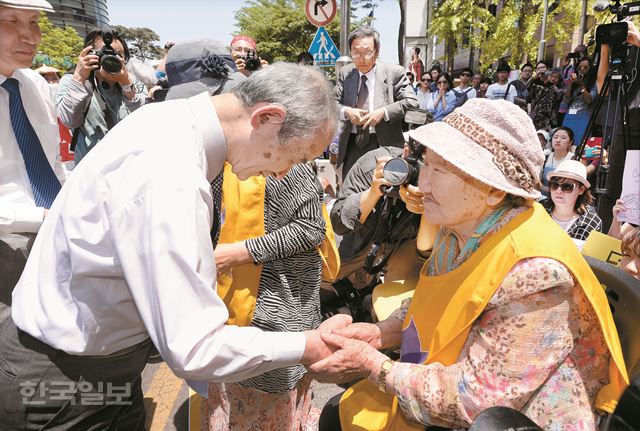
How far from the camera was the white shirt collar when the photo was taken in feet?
4.41

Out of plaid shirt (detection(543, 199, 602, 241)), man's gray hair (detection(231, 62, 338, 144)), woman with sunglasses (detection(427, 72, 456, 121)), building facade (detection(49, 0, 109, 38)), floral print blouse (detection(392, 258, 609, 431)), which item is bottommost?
woman with sunglasses (detection(427, 72, 456, 121))

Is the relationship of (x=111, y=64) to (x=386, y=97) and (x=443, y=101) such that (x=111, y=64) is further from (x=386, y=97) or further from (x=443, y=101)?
(x=443, y=101)

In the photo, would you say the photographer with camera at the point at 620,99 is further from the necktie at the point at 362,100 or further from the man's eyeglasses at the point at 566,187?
the necktie at the point at 362,100

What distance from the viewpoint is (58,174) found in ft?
8.51

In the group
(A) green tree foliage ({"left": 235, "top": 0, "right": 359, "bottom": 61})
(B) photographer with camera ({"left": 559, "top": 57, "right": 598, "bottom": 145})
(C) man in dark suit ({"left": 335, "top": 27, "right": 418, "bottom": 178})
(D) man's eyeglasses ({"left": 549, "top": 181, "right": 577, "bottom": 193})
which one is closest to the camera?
(D) man's eyeglasses ({"left": 549, "top": 181, "right": 577, "bottom": 193})

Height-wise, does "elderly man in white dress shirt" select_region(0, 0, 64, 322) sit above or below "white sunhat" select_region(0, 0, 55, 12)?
below

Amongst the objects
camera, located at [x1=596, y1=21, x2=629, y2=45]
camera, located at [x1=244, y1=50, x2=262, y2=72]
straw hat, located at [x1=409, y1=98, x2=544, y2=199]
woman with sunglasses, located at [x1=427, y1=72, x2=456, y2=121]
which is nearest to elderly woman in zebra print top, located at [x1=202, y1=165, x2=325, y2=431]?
straw hat, located at [x1=409, y1=98, x2=544, y2=199]

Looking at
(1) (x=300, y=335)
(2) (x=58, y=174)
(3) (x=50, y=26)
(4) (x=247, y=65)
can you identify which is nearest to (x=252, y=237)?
(1) (x=300, y=335)

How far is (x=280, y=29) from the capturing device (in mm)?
35156

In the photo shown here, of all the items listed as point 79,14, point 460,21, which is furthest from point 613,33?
point 79,14

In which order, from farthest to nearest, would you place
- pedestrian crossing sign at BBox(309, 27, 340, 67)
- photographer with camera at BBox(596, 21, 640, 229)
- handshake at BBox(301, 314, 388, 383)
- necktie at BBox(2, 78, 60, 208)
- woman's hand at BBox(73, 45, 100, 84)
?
pedestrian crossing sign at BBox(309, 27, 340, 67), photographer with camera at BBox(596, 21, 640, 229), woman's hand at BBox(73, 45, 100, 84), necktie at BBox(2, 78, 60, 208), handshake at BBox(301, 314, 388, 383)

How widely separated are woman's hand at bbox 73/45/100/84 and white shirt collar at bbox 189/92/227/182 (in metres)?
2.50

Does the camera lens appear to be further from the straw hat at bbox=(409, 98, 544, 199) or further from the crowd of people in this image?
the straw hat at bbox=(409, 98, 544, 199)

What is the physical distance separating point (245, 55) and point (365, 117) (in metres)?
1.76
